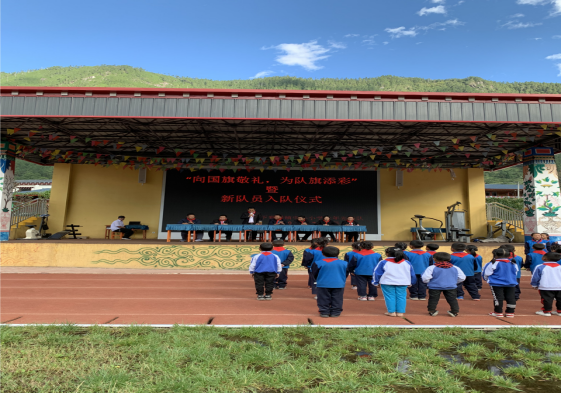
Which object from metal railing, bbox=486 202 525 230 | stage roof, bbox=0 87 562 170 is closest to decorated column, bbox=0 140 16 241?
stage roof, bbox=0 87 562 170

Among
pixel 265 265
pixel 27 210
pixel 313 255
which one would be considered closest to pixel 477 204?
pixel 313 255

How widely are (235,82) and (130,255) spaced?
6279 cm

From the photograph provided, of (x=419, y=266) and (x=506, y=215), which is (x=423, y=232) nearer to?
(x=506, y=215)

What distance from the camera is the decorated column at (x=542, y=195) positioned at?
1265cm

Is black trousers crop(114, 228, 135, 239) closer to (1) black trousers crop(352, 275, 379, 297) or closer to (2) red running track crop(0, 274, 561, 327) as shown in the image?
(2) red running track crop(0, 274, 561, 327)

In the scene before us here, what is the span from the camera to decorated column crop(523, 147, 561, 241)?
12.6m

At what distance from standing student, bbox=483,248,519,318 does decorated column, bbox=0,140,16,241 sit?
14.6 metres

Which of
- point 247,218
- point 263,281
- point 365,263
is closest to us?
point 365,263

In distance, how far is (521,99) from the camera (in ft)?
35.1

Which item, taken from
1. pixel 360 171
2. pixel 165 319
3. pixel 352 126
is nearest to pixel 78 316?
pixel 165 319

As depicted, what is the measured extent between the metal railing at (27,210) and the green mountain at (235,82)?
46679 millimetres

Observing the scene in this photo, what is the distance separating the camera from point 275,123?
11922 mm

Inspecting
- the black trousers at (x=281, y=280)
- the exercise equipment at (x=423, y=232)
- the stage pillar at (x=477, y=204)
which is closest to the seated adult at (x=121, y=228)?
the black trousers at (x=281, y=280)

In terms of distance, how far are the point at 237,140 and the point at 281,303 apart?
Result: 348 inches
